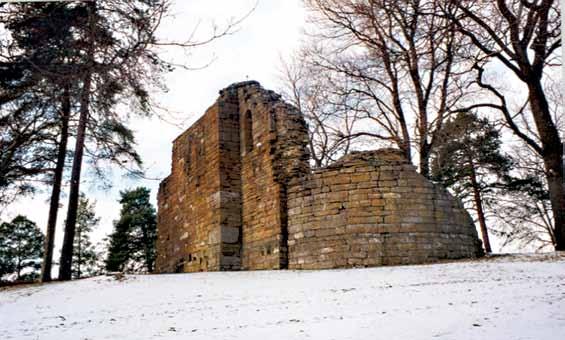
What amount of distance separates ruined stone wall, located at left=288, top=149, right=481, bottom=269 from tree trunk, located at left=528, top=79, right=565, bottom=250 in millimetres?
1973

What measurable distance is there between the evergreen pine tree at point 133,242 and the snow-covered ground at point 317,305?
1218 cm

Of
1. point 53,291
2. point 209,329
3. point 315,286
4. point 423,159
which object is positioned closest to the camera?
point 209,329

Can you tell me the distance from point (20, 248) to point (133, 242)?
452cm

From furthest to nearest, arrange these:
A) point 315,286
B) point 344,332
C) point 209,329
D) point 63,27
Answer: point 315,286 < point 209,329 < point 344,332 < point 63,27

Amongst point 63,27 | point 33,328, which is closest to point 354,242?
point 33,328

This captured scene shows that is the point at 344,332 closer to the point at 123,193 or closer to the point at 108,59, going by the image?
the point at 108,59

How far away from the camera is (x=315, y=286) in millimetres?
7527

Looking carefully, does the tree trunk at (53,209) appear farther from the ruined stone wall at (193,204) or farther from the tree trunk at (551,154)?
the tree trunk at (551,154)

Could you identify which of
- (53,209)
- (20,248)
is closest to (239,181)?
(53,209)

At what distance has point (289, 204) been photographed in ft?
34.2

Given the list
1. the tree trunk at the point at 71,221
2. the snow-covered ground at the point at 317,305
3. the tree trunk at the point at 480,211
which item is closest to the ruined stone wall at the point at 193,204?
the snow-covered ground at the point at 317,305

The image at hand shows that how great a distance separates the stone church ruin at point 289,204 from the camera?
951cm

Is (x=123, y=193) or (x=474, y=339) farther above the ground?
(x=123, y=193)

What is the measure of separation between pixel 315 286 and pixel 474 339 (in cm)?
362
